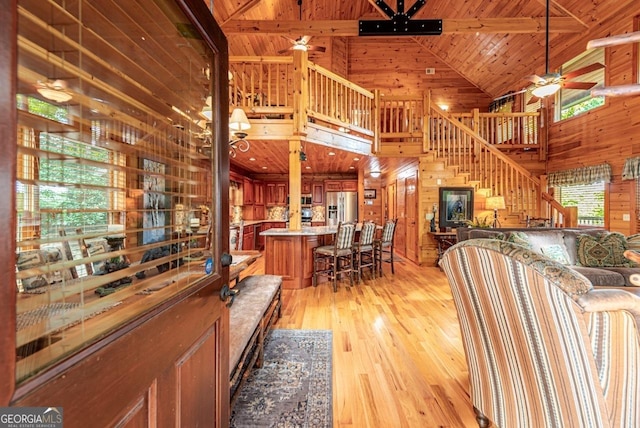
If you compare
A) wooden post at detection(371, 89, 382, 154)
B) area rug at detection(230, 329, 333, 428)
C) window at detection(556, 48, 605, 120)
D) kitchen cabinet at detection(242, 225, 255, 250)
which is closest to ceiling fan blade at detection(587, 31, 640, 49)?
area rug at detection(230, 329, 333, 428)

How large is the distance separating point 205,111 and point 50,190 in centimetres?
68

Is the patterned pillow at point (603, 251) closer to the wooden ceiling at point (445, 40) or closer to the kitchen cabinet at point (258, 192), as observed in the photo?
the wooden ceiling at point (445, 40)

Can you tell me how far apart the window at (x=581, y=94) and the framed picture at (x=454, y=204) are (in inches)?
102

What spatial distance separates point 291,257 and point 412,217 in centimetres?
347

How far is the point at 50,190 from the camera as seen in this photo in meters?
0.53

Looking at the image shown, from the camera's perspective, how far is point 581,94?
5.56m

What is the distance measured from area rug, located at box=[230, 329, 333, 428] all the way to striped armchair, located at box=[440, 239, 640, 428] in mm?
1034

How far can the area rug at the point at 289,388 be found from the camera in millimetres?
1604

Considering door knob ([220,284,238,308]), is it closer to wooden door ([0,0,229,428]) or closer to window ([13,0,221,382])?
wooden door ([0,0,229,428])

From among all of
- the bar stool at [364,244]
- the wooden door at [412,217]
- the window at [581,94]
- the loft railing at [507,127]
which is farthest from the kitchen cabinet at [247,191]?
the window at [581,94]

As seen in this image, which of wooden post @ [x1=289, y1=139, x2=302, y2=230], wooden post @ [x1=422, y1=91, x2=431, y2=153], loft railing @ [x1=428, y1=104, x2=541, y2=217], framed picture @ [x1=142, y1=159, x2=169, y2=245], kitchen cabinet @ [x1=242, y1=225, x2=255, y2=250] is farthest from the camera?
kitchen cabinet @ [x1=242, y1=225, x2=255, y2=250]

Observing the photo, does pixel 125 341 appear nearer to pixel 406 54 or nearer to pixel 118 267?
pixel 118 267

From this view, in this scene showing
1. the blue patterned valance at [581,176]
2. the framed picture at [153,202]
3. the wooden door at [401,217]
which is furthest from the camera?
the wooden door at [401,217]

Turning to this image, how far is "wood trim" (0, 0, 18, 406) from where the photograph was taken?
40 centimetres
